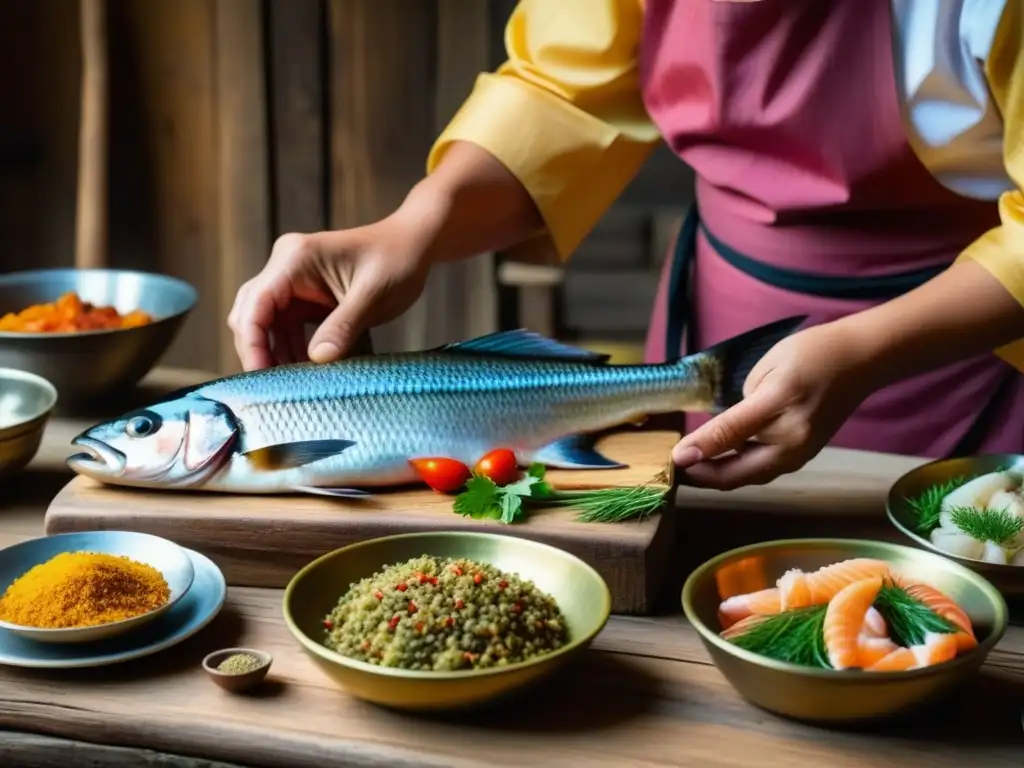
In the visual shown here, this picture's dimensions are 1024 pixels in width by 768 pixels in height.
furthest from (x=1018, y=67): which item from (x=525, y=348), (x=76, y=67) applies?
(x=76, y=67)

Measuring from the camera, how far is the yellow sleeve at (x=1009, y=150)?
1.41 meters

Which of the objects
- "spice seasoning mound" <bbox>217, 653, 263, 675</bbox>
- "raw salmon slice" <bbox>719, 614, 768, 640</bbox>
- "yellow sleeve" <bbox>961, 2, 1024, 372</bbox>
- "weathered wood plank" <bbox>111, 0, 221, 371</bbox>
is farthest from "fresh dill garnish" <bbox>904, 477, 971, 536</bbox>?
"weathered wood plank" <bbox>111, 0, 221, 371</bbox>

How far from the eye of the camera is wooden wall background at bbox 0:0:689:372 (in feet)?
10.1

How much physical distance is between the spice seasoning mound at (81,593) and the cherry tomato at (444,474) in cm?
31

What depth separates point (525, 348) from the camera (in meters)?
1.59

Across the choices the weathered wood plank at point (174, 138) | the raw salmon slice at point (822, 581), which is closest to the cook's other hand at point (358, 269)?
the raw salmon slice at point (822, 581)

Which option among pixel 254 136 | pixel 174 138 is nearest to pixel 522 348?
pixel 254 136

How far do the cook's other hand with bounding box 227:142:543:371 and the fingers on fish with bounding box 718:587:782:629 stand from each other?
65 cm

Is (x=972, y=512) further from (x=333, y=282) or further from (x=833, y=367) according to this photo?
(x=333, y=282)

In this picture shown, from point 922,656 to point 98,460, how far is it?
91cm

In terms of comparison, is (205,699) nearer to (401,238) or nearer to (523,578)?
(523,578)

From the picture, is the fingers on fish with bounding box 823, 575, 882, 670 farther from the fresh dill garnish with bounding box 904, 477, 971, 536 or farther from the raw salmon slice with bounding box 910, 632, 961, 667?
the fresh dill garnish with bounding box 904, 477, 971, 536

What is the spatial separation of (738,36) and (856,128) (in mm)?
186

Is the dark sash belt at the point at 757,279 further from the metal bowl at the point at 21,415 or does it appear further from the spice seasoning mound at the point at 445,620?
the metal bowl at the point at 21,415
